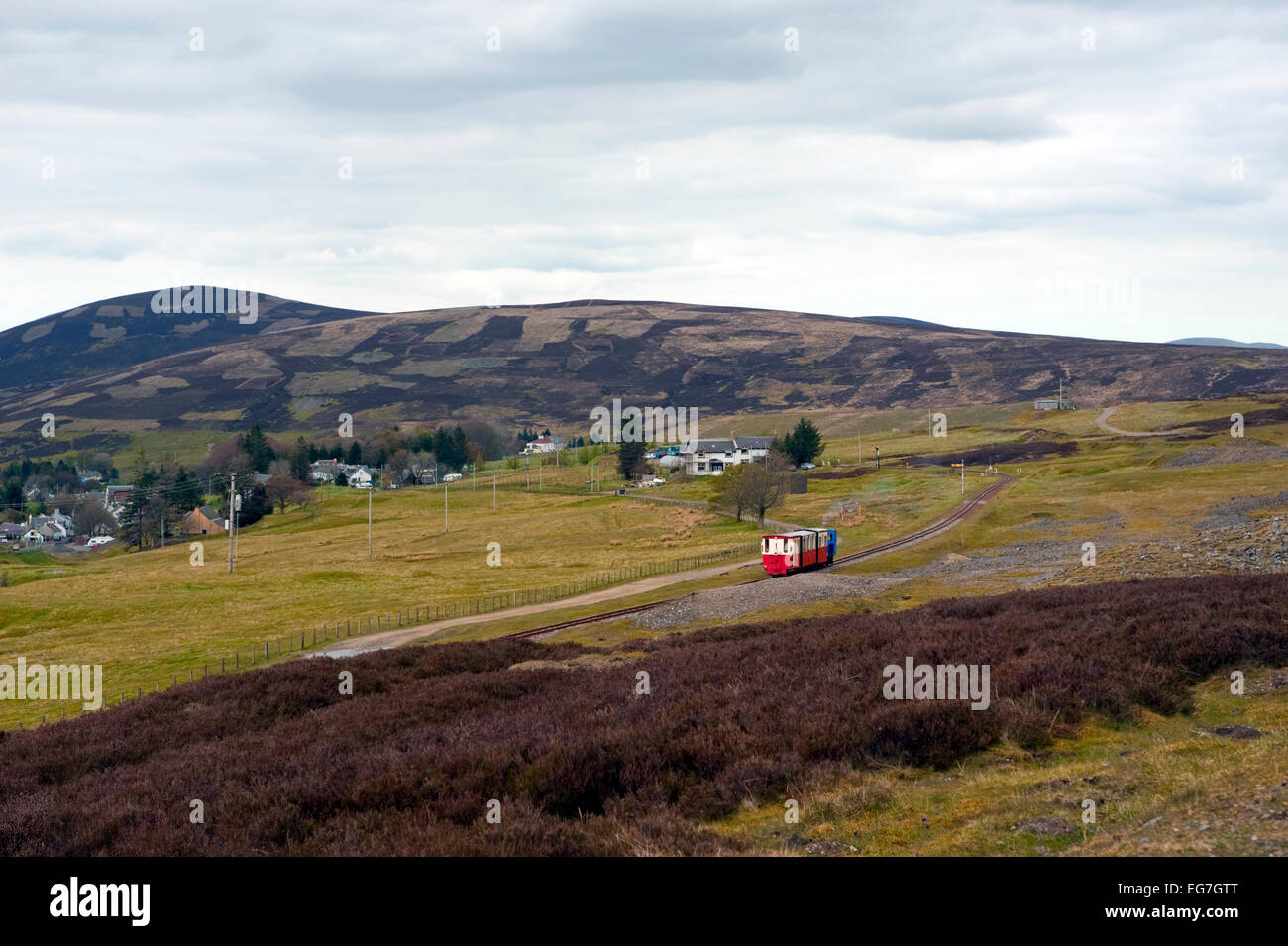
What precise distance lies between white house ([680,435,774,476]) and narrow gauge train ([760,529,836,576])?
109 metres

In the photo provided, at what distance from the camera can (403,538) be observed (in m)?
110

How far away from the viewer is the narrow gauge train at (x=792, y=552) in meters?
60.1

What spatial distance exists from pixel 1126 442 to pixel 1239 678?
139488mm

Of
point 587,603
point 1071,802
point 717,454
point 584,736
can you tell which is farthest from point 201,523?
point 1071,802

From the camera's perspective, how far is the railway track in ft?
154

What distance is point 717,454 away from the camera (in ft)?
591

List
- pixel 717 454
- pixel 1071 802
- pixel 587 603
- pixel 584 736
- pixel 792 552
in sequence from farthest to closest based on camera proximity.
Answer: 1. pixel 717 454
2. pixel 792 552
3. pixel 587 603
4. pixel 584 736
5. pixel 1071 802

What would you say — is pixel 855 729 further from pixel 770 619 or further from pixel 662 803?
pixel 770 619

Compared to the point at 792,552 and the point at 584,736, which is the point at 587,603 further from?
the point at 584,736

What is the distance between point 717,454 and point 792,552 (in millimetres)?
120709

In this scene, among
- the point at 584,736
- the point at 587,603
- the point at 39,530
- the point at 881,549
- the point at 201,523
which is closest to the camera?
the point at 584,736

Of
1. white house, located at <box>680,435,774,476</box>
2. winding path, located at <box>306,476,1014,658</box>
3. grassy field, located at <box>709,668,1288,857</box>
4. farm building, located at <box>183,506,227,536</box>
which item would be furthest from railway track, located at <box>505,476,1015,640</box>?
farm building, located at <box>183,506,227,536</box>

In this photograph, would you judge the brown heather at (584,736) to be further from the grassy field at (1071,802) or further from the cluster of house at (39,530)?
the cluster of house at (39,530)
